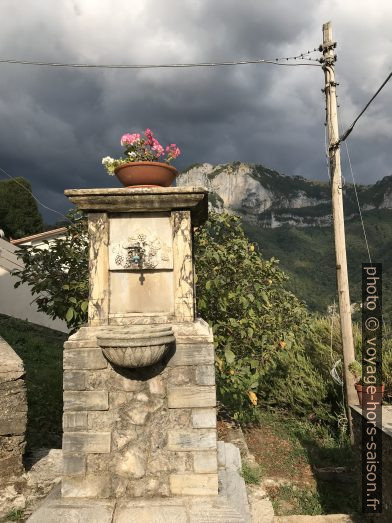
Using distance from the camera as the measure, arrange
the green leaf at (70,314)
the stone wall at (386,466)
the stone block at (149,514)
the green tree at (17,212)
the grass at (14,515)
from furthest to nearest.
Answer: the green tree at (17,212) → the green leaf at (70,314) → the stone wall at (386,466) → the grass at (14,515) → the stone block at (149,514)

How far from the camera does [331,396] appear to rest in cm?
884

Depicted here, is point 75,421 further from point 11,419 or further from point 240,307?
point 240,307

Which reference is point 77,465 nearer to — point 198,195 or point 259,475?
point 198,195

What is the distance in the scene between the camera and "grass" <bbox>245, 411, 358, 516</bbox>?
594cm

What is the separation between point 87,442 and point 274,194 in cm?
8329

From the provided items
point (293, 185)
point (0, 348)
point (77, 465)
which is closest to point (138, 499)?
point (77, 465)

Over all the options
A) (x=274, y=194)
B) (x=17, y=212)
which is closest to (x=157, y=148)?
(x=17, y=212)

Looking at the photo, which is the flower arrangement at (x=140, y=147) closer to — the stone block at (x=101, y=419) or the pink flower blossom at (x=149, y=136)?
the pink flower blossom at (x=149, y=136)

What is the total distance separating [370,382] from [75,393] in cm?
561

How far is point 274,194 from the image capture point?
83375 millimetres

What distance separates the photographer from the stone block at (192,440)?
3.52 m

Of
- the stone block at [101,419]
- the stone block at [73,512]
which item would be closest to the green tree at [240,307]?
the stone block at [101,419]

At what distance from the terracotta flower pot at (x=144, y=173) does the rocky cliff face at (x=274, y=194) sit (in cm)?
6151

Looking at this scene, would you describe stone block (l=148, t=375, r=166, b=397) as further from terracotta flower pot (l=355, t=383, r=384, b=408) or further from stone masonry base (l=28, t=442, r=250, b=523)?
terracotta flower pot (l=355, t=383, r=384, b=408)
